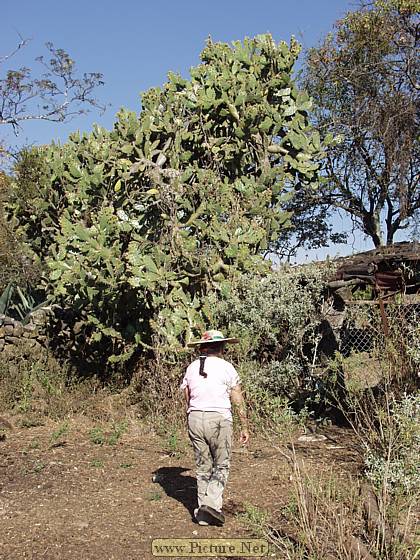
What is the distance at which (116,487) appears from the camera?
7055mm

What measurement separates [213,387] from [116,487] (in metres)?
1.99

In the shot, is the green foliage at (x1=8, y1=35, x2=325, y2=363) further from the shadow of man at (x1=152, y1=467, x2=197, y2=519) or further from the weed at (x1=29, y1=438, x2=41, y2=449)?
the shadow of man at (x1=152, y1=467, x2=197, y2=519)

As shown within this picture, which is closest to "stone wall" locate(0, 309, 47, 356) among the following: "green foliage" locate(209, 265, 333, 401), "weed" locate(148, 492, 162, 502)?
"green foliage" locate(209, 265, 333, 401)

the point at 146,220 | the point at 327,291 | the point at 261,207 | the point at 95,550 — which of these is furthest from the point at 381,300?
the point at 95,550

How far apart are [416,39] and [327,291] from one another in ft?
34.9

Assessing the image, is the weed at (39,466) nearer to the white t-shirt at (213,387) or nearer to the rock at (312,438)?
the white t-shirt at (213,387)

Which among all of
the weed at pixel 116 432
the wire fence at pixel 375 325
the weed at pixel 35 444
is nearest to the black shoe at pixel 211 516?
the wire fence at pixel 375 325

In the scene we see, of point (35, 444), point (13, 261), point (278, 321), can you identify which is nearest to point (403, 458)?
point (278, 321)

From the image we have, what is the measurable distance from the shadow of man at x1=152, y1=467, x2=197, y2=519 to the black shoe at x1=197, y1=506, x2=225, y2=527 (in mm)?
440

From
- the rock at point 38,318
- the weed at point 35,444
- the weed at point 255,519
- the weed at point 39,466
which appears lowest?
the weed at point 255,519

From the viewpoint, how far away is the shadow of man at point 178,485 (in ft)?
21.3

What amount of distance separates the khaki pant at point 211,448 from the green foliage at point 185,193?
3.63 meters

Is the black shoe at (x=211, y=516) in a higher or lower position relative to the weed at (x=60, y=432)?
lower

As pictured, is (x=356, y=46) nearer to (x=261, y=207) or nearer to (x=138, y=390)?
(x=261, y=207)
